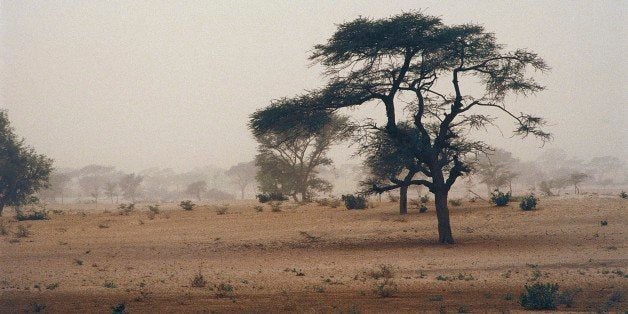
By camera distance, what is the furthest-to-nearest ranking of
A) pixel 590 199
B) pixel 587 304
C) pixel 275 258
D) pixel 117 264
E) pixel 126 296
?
1. pixel 590 199
2. pixel 275 258
3. pixel 117 264
4. pixel 126 296
5. pixel 587 304

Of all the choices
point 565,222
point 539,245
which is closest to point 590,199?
point 565,222

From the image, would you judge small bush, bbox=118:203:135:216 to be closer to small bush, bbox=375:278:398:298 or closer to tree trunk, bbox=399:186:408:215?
tree trunk, bbox=399:186:408:215

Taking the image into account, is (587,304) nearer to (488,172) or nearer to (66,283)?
(66,283)

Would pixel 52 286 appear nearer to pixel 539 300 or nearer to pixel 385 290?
pixel 385 290

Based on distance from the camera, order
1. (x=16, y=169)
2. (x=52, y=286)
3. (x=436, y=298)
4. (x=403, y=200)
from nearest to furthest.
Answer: (x=436, y=298)
(x=52, y=286)
(x=403, y=200)
(x=16, y=169)

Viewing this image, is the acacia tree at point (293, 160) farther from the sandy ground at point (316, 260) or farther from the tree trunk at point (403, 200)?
the sandy ground at point (316, 260)

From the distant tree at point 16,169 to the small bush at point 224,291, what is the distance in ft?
120

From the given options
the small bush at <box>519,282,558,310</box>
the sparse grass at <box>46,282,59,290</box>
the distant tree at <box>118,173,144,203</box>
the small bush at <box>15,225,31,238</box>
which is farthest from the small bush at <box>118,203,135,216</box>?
the distant tree at <box>118,173,144,203</box>

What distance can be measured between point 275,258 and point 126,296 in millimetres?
Result: 9937

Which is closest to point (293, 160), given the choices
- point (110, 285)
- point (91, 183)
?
point (110, 285)

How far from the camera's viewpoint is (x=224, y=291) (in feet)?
51.3

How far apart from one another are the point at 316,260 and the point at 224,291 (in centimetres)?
844

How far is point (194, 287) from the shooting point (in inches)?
662

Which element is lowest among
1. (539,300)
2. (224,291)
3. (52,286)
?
(52,286)
